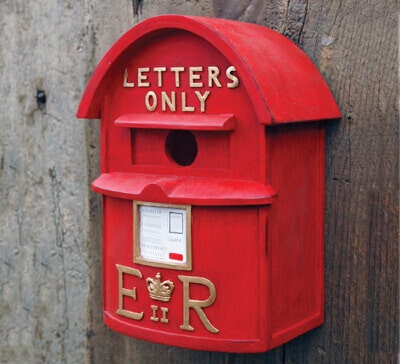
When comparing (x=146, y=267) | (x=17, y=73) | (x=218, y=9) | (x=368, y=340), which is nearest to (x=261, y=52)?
(x=218, y=9)

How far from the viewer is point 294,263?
157cm

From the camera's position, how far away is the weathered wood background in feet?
5.28

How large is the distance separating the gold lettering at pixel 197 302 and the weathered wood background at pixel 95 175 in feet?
1.03

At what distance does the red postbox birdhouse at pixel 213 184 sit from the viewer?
1464mm

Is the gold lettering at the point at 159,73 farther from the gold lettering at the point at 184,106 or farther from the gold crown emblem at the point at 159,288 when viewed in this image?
the gold crown emblem at the point at 159,288

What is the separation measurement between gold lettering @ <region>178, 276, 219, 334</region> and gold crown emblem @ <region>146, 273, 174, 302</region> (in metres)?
0.03

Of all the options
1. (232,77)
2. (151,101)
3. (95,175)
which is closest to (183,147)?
(151,101)

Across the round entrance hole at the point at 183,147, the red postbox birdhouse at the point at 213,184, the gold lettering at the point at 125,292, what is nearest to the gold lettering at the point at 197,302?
the red postbox birdhouse at the point at 213,184

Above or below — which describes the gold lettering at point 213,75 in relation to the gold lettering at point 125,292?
above

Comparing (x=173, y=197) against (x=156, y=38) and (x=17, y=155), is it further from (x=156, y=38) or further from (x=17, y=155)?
(x=17, y=155)

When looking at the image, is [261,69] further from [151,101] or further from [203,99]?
[151,101]

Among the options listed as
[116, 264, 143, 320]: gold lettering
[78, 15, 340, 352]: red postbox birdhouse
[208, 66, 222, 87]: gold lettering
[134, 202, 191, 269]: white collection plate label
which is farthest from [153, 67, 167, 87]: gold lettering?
[116, 264, 143, 320]: gold lettering

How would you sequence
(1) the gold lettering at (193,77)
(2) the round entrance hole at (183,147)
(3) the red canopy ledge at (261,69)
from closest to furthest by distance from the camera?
(3) the red canopy ledge at (261,69) → (1) the gold lettering at (193,77) → (2) the round entrance hole at (183,147)

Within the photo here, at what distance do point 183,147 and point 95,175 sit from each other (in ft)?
1.32
